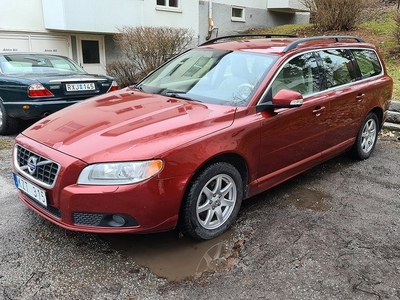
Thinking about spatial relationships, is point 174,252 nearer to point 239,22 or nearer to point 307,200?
point 307,200

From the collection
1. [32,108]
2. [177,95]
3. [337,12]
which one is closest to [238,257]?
[177,95]

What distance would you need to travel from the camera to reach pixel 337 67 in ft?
14.7

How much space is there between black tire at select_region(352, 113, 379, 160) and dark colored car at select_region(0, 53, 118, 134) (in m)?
4.21

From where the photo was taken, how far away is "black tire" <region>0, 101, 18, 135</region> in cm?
623

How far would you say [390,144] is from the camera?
19.7 ft

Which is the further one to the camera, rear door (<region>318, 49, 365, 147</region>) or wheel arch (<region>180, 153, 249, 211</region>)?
rear door (<region>318, 49, 365, 147</region>)

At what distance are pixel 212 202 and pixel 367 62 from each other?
330 centimetres

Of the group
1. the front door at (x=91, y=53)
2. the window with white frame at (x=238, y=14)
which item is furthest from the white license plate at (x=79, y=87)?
the window with white frame at (x=238, y=14)

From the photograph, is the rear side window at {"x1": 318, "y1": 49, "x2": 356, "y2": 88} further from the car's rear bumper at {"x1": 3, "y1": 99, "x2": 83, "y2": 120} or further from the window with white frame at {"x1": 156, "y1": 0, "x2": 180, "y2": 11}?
the window with white frame at {"x1": 156, "y1": 0, "x2": 180, "y2": 11}

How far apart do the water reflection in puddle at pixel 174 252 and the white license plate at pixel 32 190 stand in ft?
2.04

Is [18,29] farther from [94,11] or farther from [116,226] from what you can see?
[116,226]

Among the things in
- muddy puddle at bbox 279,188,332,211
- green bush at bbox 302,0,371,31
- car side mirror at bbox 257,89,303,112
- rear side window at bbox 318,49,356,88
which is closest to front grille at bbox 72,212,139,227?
car side mirror at bbox 257,89,303,112

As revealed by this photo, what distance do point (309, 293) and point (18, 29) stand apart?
1191 centimetres

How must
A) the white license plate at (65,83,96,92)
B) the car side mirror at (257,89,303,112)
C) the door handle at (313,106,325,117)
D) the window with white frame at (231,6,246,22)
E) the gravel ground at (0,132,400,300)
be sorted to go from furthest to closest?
the window with white frame at (231,6,246,22) → the white license plate at (65,83,96,92) → the door handle at (313,106,325,117) → the car side mirror at (257,89,303,112) → the gravel ground at (0,132,400,300)
